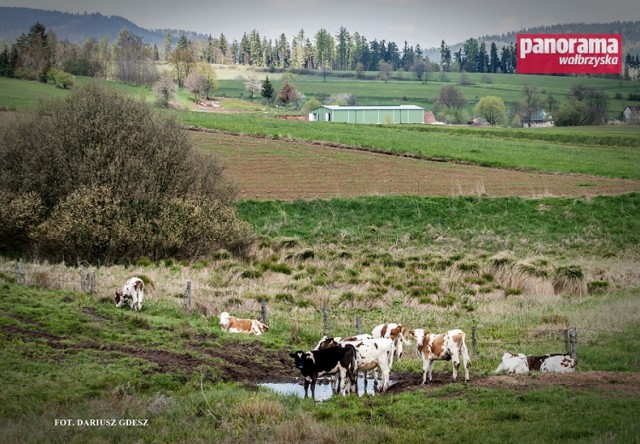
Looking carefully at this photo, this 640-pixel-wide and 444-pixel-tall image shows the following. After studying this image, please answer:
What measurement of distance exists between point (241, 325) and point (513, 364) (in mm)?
9743

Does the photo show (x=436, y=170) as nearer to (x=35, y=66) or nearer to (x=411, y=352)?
(x=411, y=352)

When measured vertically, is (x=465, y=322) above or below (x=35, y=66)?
below

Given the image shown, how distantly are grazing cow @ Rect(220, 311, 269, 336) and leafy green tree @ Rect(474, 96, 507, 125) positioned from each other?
13475 centimetres

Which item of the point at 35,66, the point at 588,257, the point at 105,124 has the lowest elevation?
the point at 588,257

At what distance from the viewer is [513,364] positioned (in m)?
22.9

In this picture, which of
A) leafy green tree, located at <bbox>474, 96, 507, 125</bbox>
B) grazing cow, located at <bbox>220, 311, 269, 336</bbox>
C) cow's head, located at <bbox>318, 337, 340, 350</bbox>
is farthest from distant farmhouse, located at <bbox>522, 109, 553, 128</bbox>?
cow's head, located at <bbox>318, 337, 340, 350</bbox>

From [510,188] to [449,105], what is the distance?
11322cm

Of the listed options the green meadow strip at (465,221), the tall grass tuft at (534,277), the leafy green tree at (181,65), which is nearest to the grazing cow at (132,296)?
the tall grass tuft at (534,277)

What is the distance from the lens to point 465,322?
3077 cm

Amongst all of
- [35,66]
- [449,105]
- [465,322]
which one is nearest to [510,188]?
[465,322]

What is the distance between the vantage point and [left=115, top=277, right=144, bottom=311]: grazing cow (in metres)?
30.1

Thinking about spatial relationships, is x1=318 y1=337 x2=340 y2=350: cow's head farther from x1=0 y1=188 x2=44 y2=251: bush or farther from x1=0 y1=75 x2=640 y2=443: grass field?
x1=0 y1=188 x2=44 y2=251: bush

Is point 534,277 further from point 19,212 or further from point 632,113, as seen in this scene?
point 632,113

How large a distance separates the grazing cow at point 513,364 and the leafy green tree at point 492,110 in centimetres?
13794
